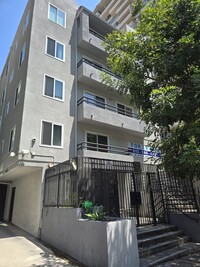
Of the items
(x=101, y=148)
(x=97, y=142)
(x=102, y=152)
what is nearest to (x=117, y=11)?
(x=97, y=142)

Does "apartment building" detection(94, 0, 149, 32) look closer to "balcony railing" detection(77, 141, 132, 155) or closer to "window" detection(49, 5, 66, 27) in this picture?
"window" detection(49, 5, 66, 27)

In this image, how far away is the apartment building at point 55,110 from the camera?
35.9 ft

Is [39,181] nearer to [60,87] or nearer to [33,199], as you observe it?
[33,199]

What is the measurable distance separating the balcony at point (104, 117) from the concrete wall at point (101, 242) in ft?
22.6

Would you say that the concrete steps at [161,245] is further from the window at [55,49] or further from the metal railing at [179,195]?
the window at [55,49]

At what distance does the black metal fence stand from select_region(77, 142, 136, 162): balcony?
6.13 feet

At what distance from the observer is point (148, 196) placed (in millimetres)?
9641

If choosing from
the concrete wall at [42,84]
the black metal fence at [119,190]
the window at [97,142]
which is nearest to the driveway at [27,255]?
the black metal fence at [119,190]

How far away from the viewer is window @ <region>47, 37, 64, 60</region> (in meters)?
13.5

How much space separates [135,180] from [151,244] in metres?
3.10

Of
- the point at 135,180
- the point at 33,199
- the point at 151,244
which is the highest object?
the point at 135,180

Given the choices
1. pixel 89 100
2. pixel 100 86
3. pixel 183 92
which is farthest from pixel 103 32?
pixel 183 92

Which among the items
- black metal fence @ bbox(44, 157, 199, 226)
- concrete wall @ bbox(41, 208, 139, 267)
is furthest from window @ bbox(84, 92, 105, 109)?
concrete wall @ bbox(41, 208, 139, 267)

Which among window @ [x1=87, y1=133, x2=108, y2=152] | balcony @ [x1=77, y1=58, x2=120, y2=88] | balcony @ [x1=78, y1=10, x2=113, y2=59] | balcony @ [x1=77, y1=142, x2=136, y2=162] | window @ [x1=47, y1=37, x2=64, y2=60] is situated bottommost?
balcony @ [x1=77, y1=142, x2=136, y2=162]
